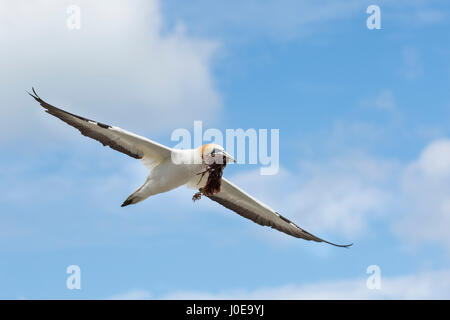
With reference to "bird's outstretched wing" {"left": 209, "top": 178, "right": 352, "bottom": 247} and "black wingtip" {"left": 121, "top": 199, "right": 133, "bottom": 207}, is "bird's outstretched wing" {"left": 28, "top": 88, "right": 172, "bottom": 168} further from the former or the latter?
"bird's outstretched wing" {"left": 209, "top": 178, "right": 352, "bottom": 247}

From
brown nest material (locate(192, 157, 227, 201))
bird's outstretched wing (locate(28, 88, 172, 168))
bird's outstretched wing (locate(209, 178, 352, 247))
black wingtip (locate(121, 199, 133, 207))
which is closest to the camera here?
bird's outstretched wing (locate(28, 88, 172, 168))

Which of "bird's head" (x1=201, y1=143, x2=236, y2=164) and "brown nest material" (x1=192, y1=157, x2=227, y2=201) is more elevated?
"bird's head" (x1=201, y1=143, x2=236, y2=164)

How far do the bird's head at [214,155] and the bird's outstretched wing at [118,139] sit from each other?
1.39 m

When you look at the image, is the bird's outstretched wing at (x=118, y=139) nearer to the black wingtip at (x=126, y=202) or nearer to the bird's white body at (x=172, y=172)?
the bird's white body at (x=172, y=172)

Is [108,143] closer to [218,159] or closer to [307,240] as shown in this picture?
[218,159]

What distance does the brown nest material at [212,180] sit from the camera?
30469 mm

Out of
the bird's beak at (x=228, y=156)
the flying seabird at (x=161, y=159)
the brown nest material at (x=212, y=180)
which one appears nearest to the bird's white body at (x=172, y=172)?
the flying seabird at (x=161, y=159)

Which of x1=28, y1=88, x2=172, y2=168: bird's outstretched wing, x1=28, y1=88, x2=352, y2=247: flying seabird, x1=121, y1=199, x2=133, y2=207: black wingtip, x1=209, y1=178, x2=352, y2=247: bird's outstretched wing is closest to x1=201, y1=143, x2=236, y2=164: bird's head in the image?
x1=28, y1=88, x2=352, y2=247: flying seabird

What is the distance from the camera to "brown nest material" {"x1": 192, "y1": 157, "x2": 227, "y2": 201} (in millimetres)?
30469

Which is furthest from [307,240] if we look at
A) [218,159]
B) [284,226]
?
[218,159]

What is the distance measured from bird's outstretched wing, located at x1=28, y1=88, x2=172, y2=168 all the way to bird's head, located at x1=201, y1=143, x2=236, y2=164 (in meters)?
1.39

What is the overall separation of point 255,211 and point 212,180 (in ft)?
11.9

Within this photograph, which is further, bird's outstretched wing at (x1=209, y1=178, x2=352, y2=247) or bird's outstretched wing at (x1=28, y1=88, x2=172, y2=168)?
bird's outstretched wing at (x1=209, y1=178, x2=352, y2=247)
